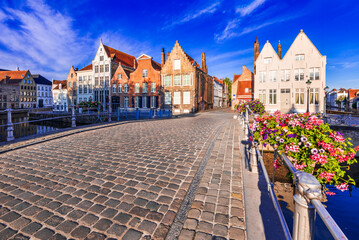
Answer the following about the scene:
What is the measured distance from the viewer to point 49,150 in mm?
5977

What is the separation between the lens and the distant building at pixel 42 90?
72.0 metres

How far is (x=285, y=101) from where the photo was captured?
89.3ft

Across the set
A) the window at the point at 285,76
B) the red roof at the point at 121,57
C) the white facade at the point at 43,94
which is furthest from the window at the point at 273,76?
the white facade at the point at 43,94

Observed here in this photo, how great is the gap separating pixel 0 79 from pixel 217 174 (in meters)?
83.6

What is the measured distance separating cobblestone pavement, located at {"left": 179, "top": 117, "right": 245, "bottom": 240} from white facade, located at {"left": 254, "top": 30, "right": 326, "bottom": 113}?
2408cm

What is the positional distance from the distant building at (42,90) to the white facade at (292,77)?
263 feet

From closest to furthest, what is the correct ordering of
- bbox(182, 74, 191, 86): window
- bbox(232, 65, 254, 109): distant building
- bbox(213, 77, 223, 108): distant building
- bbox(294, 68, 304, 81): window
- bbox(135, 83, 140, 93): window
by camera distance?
bbox(294, 68, 304, 81): window < bbox(182, 74, 191, 86): window < bbox(135, 83, 140, 93): window < bbox(232, 65, 254, 109): distant building < bbox(213, 77, 223, 108): distant building

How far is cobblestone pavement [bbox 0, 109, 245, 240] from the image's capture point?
92.4 inches

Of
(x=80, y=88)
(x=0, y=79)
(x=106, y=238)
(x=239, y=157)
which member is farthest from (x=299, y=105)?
(x=0, y=79)

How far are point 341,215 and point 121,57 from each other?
144ft

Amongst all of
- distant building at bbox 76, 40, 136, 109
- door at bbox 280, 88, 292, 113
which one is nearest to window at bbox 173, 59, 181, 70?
distant building at bbox 76, 40, 136, 109

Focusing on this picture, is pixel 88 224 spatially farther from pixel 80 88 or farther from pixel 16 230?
pixel 80 88

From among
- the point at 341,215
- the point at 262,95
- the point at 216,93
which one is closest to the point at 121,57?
the point at 216,93

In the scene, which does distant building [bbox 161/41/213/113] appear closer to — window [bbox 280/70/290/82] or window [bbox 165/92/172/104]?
window [bbox 165/92/172/104]
